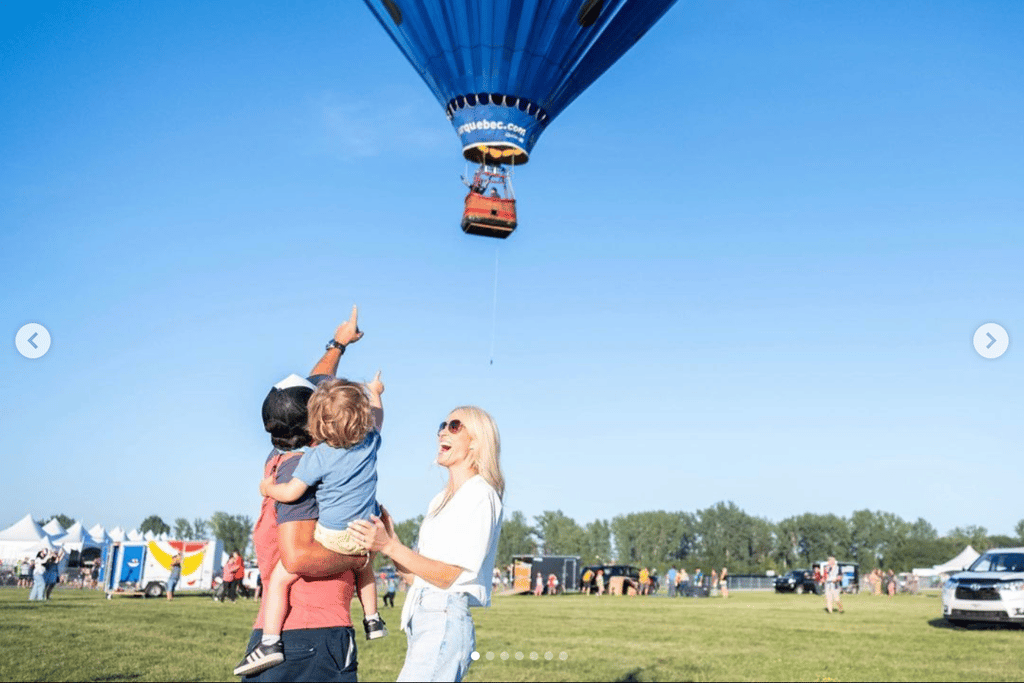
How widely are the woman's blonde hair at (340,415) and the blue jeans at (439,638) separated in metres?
0.75

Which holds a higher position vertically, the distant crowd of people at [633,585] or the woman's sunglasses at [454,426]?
the woman's sunglasses at [454,426]

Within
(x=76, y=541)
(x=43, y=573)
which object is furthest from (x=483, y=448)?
(x=76, y=541)

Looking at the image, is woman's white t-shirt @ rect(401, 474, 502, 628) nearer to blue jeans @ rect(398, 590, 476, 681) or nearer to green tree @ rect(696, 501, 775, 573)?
blue jeans @ rect(398, 590, 476, 681)

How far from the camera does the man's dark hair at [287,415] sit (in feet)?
13.0

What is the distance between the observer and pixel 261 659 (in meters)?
3.74

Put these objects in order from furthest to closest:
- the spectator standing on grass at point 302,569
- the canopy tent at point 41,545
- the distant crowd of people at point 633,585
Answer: the canopy tent at point 41,545
the distant crowd of people at point 633,585
the spectator standing on grass at point 302,569

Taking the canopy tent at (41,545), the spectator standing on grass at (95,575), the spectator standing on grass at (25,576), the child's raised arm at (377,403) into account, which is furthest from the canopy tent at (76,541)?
the child's raised arm at (377,403)

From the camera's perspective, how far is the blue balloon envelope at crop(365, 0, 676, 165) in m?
19.9

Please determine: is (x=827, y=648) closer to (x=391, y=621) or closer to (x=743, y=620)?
A: (x=743, y=620)

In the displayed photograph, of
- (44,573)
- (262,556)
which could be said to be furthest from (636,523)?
(262,556)

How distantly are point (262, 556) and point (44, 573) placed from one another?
86.0 ft

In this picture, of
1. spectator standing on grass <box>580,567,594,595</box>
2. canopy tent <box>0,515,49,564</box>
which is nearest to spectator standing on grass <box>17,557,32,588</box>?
canopy tent <box>0,515,49,564</box>

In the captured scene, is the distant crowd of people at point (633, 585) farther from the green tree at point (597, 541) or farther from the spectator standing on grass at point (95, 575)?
the green tree at point (597, 541)

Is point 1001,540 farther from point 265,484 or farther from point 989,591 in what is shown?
point 265,484
